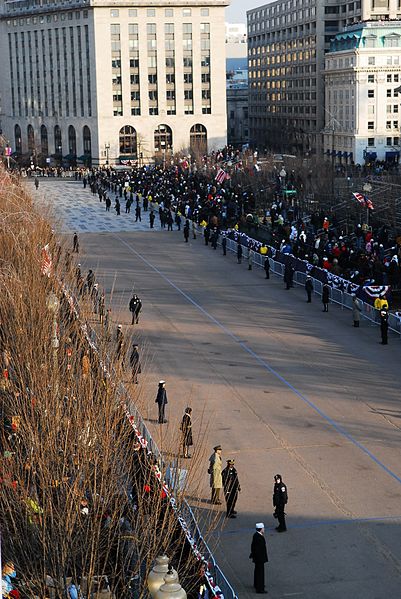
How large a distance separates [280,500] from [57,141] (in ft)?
429

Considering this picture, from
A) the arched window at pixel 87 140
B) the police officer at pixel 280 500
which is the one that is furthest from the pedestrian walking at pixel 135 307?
the arched window at pixel 87 140

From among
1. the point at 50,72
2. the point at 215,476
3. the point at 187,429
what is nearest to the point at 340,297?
the point at 187,429

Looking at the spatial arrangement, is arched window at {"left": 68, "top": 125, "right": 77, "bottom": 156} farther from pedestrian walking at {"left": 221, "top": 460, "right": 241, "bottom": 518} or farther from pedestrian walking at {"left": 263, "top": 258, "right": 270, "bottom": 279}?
pedestrian walking at {"left": 221, "top": 460, "right": 241, "bottom": 518}

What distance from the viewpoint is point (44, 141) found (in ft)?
480

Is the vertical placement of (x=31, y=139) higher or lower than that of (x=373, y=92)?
lower

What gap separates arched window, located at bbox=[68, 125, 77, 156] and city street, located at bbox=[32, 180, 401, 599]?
95245mm

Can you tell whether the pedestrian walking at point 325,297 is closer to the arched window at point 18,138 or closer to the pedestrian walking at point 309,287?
the pedestrian walking at point 309,287

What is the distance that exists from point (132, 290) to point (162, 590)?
33.1 m

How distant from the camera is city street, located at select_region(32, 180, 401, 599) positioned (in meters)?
17.2

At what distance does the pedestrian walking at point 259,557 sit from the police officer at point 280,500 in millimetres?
1713

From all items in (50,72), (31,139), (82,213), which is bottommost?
(82,213)

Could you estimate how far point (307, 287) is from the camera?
38.8m

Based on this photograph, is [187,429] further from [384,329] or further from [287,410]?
[384,329]

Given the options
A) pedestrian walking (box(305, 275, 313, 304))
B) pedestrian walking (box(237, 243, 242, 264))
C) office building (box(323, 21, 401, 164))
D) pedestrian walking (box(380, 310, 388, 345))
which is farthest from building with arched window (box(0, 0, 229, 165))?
→ pedestrian walking (box(380, 310, 388, 345))
